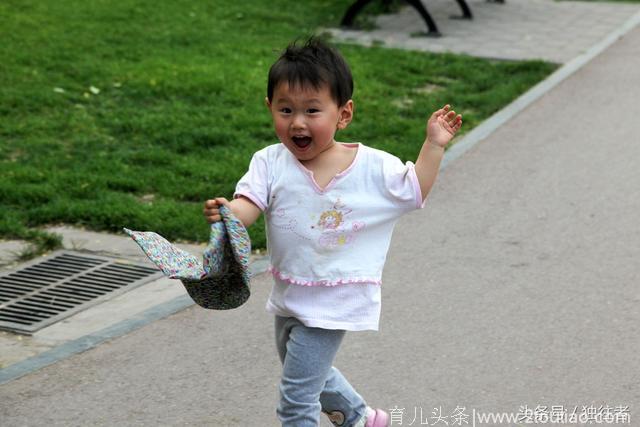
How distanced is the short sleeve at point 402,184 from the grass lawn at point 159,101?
8.38 ft

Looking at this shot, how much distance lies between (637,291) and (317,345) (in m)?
2.44

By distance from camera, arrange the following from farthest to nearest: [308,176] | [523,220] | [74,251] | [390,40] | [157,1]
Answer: [157,1], [390,40], [523,220], [74,251], [308,176]

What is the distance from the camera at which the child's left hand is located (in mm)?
3453

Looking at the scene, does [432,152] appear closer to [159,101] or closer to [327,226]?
[327,226]

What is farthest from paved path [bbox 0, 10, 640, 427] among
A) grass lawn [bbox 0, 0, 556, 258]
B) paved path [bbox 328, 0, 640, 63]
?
paved path [bbox 328, 0, 640, 63]

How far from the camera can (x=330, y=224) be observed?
3436 mm

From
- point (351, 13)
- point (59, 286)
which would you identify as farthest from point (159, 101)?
point (351, 13)

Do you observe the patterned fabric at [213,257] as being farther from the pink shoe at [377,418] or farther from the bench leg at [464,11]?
the bench leg at [464,11]

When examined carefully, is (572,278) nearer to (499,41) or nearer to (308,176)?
(308,176)

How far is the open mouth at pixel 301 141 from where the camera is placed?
3412 millimetres

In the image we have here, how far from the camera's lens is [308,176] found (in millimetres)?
3451

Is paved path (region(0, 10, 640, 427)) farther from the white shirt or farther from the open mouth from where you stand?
the open mouth

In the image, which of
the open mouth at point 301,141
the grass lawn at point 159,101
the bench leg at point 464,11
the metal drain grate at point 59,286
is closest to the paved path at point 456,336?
the metal drain grate at point 59,286

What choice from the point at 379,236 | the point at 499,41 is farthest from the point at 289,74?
the point at 499,41
